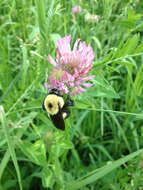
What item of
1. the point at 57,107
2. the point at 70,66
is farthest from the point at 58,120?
the point at 70,66

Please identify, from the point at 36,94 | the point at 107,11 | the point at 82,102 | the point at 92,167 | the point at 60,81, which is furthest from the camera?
the point at 36,94

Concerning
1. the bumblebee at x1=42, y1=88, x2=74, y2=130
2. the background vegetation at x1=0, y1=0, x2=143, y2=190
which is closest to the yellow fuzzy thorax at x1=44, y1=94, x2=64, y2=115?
the bumblebee at x1=42, y1=88, x2=74, y2=130

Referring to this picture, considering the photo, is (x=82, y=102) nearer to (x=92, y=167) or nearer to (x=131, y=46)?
(x=131, y=46)

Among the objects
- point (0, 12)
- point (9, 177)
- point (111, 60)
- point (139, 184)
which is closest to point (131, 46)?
point (111, 60)

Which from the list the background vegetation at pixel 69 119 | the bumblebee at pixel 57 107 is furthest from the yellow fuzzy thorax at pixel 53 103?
the background vegetation at pixel 69 119

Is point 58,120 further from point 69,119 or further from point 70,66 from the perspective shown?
point 70,66

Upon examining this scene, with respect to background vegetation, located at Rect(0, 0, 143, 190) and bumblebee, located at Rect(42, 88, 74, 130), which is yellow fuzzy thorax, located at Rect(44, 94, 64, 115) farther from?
background vegetation, located at Rect(0, 0, 143, 190)

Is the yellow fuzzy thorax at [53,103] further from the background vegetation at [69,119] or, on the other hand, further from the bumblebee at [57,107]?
the background vegetation at [69,119]
